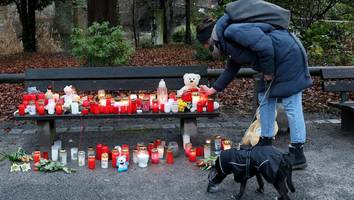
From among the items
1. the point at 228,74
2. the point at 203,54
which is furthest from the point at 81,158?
the point at 203,54

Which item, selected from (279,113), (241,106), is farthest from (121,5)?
(279,113)

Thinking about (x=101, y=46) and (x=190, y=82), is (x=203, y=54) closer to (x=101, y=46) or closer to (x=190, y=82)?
(x=101, y=46)

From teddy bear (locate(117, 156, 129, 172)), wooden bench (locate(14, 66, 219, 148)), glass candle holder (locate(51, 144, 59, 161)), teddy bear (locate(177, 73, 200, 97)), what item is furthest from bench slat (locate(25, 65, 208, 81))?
teddy bear (locate(117, 156, 129, 172))

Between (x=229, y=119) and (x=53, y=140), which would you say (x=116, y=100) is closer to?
(x=53, y=140)

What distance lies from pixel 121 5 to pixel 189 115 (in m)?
23.5

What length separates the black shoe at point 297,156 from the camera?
5238 millimetres

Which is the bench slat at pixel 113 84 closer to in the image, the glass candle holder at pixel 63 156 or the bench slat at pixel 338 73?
the glass candle holder at pixel 63 156

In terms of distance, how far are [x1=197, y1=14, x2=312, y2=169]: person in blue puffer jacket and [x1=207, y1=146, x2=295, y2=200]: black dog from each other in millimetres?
873

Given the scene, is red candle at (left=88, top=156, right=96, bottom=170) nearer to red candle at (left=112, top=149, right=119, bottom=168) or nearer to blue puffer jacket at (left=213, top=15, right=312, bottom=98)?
red candle at (left=112, top=149, right=119, bottom=168)

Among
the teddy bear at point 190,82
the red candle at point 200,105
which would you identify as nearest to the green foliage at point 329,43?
the teddy bear at point 190,82

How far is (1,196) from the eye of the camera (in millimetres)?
4715

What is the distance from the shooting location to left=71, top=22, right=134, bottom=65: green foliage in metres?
8.98

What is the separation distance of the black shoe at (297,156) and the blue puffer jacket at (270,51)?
568 mm

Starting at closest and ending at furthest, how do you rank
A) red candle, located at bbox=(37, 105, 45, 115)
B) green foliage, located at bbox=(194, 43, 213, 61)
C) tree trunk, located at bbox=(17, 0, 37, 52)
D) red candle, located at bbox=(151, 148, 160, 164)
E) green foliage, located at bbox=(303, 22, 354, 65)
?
red candle, located at bbox=(151, 148, 160, 164) < red candle, located at bbox=(37, 105, 45, 115) < green foliage, located at bbox=(303, 22, 354, 65) < green foliage, located at bbox=(194, 43, 213, 61) < tree trunk, located at bbox=(17, 0, 37, 52)
